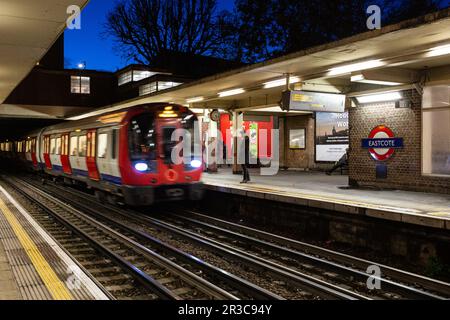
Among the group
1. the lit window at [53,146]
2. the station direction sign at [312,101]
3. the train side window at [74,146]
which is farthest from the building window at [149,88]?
the station direction sign at [312,101]

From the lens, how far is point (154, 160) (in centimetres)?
1113

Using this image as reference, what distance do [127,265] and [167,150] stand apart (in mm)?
4682

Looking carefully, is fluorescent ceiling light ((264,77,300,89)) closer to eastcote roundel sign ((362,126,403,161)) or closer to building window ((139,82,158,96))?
eastcote roundel sign ((362,126,403,161))

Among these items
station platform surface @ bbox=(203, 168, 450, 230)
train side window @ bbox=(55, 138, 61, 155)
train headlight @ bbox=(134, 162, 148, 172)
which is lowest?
station platform surface @ bbox=(203, 168, 450, 230)

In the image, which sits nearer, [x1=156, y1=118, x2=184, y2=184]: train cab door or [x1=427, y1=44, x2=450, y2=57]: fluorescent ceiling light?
[x1=427, y1=44, x2=450, y2=57]: fluorescent ceiling light

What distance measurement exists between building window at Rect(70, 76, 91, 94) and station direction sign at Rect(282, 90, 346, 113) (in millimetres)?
24283

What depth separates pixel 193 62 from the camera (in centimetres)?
4056

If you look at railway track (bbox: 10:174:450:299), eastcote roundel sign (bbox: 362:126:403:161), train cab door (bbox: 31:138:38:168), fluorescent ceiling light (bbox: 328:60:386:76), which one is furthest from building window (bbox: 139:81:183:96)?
fluorescent ceiling light (bbox: 328:60:386:76)

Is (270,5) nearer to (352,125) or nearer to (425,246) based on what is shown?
(352,125)

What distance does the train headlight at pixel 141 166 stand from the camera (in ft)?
35.7

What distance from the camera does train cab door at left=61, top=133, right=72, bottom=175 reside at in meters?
16.0

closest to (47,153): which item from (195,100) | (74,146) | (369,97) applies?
(74,146)
